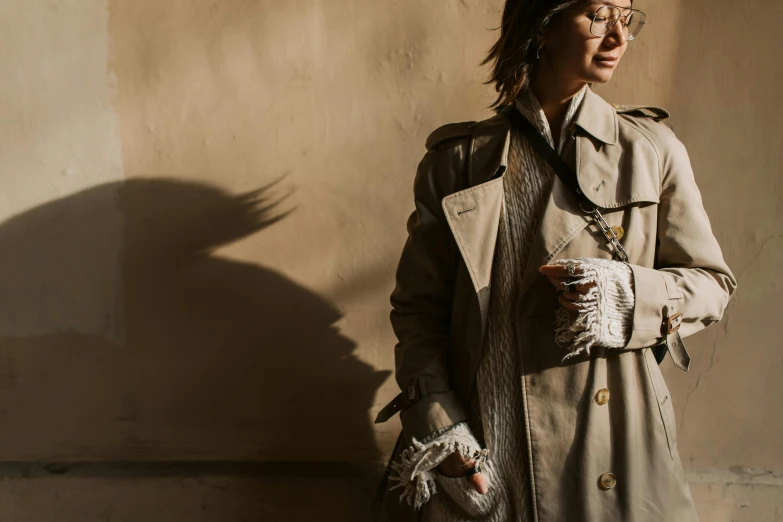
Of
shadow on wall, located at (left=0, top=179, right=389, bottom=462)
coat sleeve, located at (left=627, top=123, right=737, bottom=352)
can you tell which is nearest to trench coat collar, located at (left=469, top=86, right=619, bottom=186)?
coat sleeve, located at (left=627, top=123, right=737, bottom=352)

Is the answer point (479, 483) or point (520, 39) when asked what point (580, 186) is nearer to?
point (520, 39)

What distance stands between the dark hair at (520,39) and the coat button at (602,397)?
2.05 ft

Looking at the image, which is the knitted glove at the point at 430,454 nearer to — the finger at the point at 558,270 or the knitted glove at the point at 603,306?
the knitted glove at the point at 603,306

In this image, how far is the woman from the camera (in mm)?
1305

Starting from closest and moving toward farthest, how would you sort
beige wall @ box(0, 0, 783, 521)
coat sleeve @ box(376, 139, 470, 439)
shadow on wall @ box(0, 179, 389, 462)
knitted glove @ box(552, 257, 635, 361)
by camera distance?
1. knitted glove @ box(552, 257, 635, 361)
2. coat sleeve @ box(376, 139, 470, 439)
3. beige wall @ box(0, 0, 783, 521)
4. shadow on wall @ box(0, 179, 389, 462)

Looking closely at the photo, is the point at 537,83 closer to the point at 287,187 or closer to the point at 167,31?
the point at 287,187

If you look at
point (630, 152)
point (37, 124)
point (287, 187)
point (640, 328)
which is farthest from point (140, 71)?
point (640, 328)

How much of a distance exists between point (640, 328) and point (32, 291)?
5.58 ft

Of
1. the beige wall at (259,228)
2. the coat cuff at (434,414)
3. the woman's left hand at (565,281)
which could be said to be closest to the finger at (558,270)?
the woman's left hand at (565,281)

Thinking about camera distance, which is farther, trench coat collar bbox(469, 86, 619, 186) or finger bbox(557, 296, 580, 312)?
trench coat collar bbox(469, 86, 619, 186)

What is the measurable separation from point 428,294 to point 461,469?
14.6 inches

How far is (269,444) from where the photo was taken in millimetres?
2078

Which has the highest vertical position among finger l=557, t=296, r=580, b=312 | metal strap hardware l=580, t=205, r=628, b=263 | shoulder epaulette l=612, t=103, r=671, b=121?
shoulder epaulette l=612, t=103, r=671, b=121

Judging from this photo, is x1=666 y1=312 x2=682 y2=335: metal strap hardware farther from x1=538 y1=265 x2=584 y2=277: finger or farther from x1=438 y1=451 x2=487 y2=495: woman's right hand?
x1=438 y1=451 x2=487 y2=495: woman's right hand
